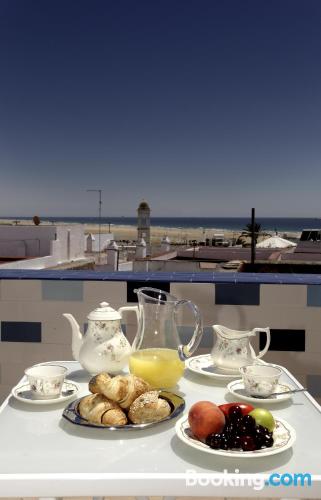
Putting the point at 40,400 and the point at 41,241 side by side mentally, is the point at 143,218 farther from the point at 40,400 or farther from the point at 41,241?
the point at 40,400

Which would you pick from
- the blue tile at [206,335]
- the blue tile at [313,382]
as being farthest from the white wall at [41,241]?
the blue tile at [313,382]

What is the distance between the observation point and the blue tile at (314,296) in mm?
2139

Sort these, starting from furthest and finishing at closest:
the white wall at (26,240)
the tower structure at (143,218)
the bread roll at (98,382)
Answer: the tower structure at (143,218) < the white wall at (26,240) < the bread roll at (98,382)

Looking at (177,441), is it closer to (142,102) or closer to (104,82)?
(104,82)

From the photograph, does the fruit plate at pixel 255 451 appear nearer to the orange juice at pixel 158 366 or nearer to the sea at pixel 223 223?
the orange juice at pixel 158 366

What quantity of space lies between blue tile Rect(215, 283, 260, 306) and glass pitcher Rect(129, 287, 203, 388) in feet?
2.78

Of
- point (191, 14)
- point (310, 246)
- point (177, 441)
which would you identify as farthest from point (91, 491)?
point (191, 14)

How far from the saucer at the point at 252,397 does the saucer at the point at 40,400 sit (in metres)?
0.42

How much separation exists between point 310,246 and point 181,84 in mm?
37705

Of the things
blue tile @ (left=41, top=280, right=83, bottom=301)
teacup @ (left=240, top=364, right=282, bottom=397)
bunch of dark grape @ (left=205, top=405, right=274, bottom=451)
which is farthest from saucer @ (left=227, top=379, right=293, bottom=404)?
blue tile @ (left=41, top=280, right=83, bottom=301)

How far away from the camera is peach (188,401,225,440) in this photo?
979mm

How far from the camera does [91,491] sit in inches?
33.2

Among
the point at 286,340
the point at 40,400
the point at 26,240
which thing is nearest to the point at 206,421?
the point at 40,400

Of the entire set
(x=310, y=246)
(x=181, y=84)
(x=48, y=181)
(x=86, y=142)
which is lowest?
(x=310, y=246)
